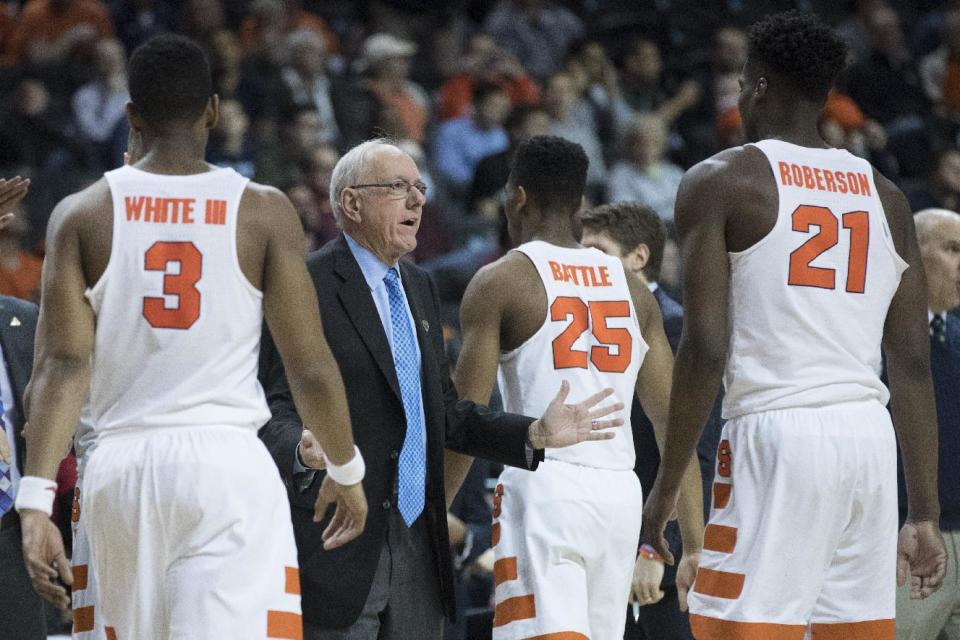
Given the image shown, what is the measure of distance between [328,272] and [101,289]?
3.97ft

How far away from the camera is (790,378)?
4.30 m

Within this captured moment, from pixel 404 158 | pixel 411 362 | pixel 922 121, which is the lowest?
pixel 411 362

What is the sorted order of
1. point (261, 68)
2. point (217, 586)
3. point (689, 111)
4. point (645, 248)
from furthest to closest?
point (689, 111), point (261, 68), point (645, 248), point (217, 586)

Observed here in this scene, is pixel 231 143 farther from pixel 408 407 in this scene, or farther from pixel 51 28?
pixel 408 407

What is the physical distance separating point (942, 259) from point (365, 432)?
9.64 feet

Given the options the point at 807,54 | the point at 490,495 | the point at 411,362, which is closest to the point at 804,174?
the point at 807,54

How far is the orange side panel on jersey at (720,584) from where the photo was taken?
4.24 m

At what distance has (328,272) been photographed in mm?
5000

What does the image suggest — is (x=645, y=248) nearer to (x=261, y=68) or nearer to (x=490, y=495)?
(x=490, y=495)

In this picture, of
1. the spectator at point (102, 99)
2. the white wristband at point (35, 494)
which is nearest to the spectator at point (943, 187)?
the spectator at point (102, 99)

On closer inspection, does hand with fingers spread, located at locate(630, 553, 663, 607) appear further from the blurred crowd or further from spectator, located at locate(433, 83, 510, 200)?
spectator, located at locate(433, 83, 510, 200)

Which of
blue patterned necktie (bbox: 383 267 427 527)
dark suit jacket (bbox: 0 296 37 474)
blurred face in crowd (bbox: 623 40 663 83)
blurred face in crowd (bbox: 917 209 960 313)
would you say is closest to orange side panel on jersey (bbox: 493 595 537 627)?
blue patterned necktie (bbox: 383 267 427 527)

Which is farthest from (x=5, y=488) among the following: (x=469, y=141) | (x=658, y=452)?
(x=469, y=141)

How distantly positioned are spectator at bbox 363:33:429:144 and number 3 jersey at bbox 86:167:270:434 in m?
8.78
